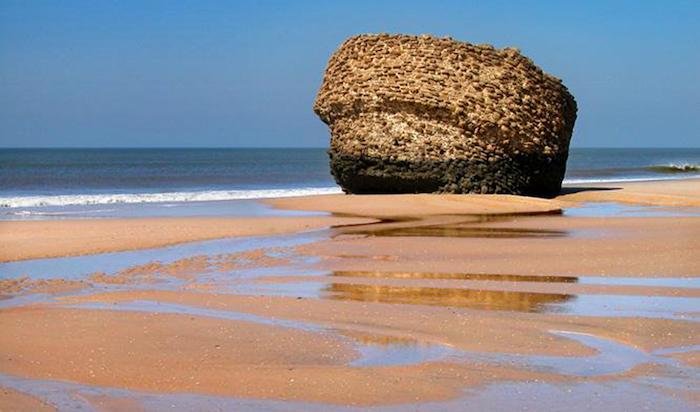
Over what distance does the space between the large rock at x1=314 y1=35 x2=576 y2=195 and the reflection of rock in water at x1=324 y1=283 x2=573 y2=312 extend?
45.6 ft

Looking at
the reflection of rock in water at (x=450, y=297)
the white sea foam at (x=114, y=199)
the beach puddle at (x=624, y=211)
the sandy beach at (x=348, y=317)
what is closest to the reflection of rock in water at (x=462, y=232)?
the sandy beach at (x=348, y=317)

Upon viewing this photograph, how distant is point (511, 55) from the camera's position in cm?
2439

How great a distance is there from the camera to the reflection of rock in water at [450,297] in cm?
898

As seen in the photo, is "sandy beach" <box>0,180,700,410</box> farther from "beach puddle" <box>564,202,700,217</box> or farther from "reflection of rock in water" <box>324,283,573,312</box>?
"beach puddle" <box>564,202,700,217</box>

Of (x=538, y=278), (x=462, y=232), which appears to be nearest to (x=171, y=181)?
(x=462, y=232)

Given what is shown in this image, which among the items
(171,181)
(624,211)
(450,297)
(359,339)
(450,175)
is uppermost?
(450,175)

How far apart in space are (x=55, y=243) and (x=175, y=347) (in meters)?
7.72

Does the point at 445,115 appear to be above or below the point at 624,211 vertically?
above

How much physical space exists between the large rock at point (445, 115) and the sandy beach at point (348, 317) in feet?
25.5

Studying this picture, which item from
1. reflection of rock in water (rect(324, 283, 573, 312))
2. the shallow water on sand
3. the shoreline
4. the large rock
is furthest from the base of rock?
reflection of rock in water (rect(324, 283, 573, 312))

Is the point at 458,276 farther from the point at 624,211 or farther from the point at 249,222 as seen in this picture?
the point at 624,211

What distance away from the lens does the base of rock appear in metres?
23.9

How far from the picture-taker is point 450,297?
31.0 ft

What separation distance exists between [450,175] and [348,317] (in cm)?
1575
